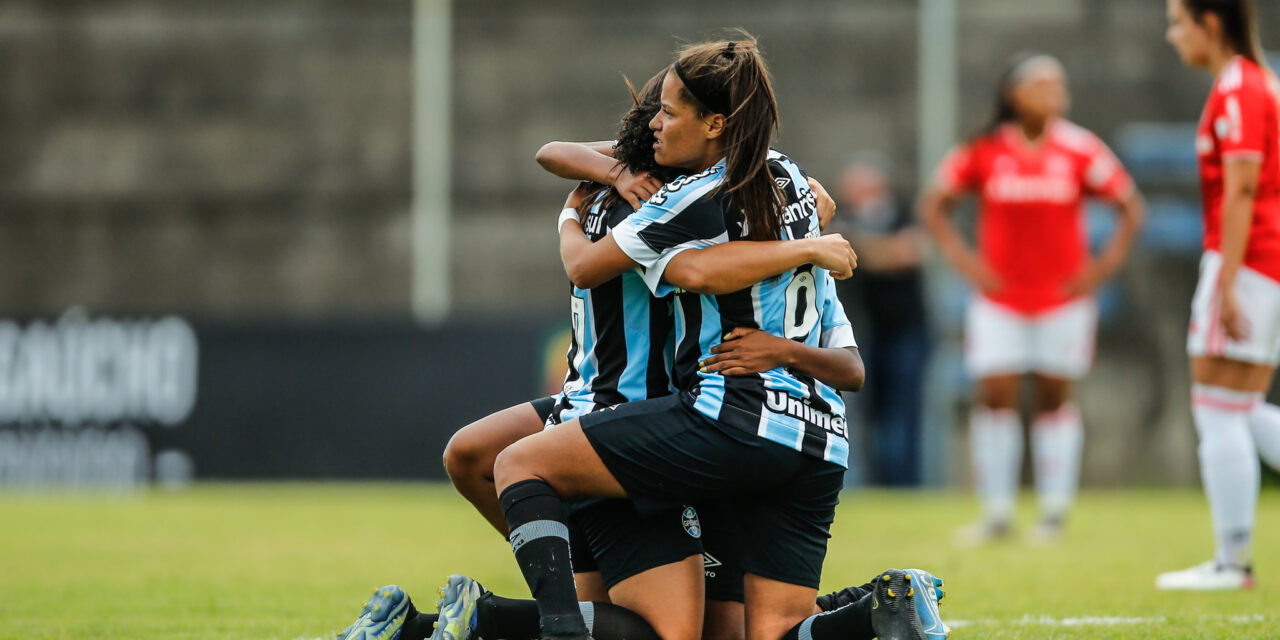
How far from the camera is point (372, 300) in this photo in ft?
46.6

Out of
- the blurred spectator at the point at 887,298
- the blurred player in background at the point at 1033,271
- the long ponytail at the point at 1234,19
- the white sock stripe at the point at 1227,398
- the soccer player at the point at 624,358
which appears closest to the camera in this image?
the soccer player at the point at 624,358

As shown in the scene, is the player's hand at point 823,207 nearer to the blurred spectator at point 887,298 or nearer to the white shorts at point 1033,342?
the white shorts at point 1033,342

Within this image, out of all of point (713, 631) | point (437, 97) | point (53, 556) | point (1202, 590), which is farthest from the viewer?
point (437, 97)

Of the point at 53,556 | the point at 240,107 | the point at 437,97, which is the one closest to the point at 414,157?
the point at 437,97

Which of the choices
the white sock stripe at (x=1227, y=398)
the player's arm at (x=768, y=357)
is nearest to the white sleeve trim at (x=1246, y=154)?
the white sock stripe at (x=1227, y=398)

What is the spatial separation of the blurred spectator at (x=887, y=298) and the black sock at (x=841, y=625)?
779cm

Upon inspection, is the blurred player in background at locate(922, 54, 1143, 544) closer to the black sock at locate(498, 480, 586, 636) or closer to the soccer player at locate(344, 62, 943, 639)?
the soccer player at locate(344, 62, 943, 639)

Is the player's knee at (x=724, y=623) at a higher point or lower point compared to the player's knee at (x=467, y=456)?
lower

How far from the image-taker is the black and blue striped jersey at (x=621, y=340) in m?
4.06

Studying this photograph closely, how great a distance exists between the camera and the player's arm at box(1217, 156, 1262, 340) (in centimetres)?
552

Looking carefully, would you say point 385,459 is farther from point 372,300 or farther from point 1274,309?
point 1274,309

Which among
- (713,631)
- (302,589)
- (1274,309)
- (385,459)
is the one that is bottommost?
(385,459)

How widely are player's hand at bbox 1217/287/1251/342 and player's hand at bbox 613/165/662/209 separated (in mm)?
2560

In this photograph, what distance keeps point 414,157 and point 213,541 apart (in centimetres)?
678
